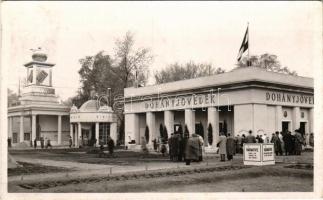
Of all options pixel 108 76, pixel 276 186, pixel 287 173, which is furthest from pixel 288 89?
pixel 108 76

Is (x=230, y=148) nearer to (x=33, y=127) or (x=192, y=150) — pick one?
(x=192, y=150)

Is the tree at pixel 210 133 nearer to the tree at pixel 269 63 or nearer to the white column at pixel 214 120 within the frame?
the white column at pixel 214 120

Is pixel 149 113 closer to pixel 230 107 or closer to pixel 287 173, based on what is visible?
pixel 230 107

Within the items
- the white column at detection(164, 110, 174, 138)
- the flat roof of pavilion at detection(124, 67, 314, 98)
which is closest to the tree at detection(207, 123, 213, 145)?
the flat roof of pavilion at detection(124, 67, 314, 98)

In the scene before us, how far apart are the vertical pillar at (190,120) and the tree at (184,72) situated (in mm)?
19399

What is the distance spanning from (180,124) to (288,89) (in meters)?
8.18

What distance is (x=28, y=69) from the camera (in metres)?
40.9

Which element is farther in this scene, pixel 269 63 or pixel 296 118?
pixel 269 63

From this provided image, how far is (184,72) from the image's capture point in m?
47.5

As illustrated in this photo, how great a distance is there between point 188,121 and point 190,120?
15cm

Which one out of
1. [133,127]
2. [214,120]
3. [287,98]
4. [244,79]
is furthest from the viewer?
[133,127]

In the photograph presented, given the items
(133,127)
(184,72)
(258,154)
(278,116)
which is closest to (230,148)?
(258,154)

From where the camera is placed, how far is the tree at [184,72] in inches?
1861

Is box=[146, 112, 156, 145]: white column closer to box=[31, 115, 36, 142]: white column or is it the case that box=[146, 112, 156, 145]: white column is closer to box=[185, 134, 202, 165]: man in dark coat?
box=[31, 115, 36, 142]: white column
